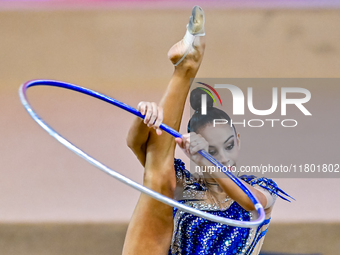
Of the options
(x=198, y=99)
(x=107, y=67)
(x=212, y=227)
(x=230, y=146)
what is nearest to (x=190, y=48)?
(x=198, y=99)

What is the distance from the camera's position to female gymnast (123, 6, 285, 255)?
814 mm

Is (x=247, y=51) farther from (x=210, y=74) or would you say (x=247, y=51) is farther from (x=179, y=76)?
(x=179, y=76)

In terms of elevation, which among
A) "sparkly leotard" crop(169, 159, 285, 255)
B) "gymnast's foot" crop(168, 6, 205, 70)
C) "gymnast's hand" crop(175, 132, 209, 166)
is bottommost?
"sparkly leotard" crop(169, 159, 285, 255)

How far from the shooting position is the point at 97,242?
1.49 meters

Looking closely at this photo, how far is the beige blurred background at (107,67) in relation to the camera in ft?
5.53

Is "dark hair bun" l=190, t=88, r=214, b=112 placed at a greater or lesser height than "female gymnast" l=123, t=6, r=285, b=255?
greater

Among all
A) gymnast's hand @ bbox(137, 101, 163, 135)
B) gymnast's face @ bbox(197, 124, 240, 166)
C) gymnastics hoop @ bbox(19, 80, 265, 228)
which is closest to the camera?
gymnastics hoop @ bbox(19, 80, 265, 228)

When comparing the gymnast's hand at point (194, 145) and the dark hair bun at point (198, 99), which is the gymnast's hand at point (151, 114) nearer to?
the gymnast's hand at point (194, 145)

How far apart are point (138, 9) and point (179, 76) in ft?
3.44

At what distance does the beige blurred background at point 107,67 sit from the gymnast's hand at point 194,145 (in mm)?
903

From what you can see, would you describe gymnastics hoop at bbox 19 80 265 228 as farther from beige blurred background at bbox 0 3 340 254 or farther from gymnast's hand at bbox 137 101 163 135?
beige blurred background at bbox 0 3 340 254

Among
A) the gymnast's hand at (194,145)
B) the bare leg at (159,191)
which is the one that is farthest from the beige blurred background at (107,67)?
the gymnast's hand at (194,145)

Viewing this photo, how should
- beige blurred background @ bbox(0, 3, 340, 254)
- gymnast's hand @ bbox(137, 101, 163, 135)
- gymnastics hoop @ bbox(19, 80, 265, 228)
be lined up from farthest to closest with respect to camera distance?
1. beige blurred background @ bbox(0, 3, 340, 254)
2. gymnast's hand @ bbox(137, 101, 163, 135)
3. gymnastics hoop @ bbox(19, 80, 265, 228)

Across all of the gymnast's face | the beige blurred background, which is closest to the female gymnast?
the gymnast's face
